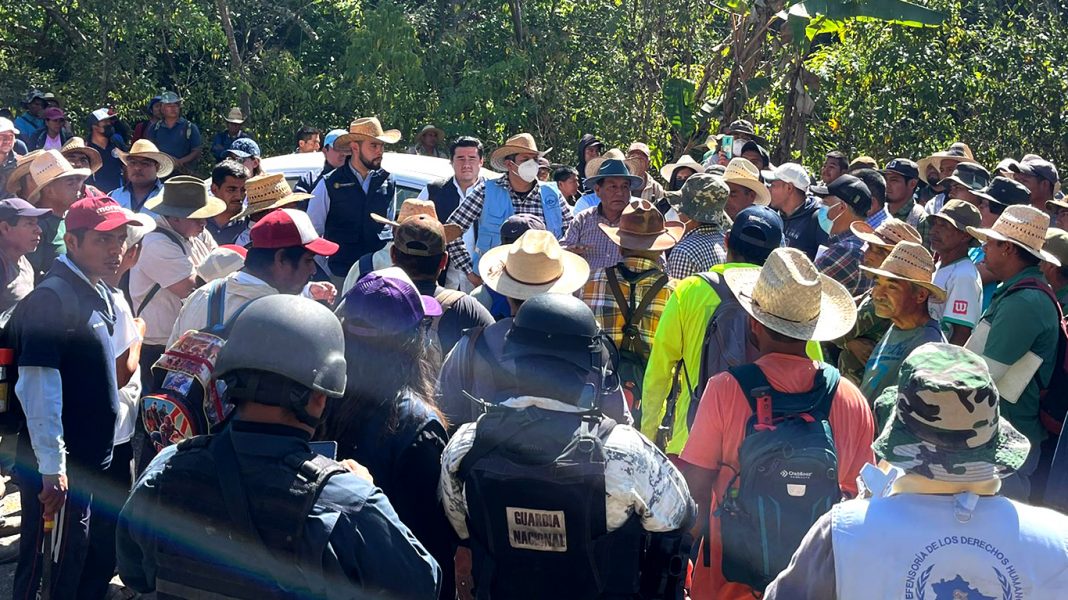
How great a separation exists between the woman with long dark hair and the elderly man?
269cm

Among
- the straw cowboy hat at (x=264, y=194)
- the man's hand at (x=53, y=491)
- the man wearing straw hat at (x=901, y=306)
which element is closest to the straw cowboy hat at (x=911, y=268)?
the man wearing straw hat at (x=901, y=306)

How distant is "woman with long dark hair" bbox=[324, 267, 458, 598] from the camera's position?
339cm

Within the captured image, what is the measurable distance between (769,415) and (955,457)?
0.94 metres

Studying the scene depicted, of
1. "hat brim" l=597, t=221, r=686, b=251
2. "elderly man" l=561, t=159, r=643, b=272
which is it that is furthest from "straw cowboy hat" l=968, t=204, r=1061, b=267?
"elderly man" l=561, t=159, r=643, b=272

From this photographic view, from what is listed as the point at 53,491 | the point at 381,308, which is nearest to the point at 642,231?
the point at 381,308

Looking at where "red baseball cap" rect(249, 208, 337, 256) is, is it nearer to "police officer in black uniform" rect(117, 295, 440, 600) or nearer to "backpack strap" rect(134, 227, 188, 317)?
"backpack strap" rect(134, 227, 188, 317)

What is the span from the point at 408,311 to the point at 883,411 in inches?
61.4

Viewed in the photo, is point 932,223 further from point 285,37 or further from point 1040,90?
point 285,37

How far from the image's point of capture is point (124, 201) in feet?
25.6

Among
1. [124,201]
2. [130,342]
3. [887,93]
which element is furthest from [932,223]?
[887,93]

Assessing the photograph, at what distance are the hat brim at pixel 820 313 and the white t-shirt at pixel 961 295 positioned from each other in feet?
6.05

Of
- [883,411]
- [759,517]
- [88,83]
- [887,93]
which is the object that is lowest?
[88,83]

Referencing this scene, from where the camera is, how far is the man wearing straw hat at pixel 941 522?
2.29m

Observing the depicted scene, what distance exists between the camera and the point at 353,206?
26.7 ft
